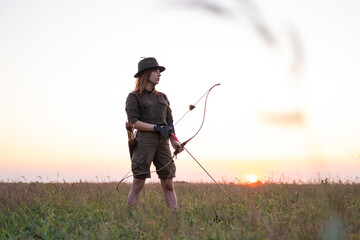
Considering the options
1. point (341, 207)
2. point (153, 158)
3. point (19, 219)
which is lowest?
point (19, 219)

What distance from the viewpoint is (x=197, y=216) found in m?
4.98

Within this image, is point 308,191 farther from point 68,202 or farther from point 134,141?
point 68,202

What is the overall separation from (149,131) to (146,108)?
1.09ft

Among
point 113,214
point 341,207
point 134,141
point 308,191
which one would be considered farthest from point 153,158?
point 308,191

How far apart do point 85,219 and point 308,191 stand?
428 cm

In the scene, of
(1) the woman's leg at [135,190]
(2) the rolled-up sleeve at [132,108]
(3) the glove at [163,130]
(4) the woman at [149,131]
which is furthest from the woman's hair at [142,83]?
(1) the woman's leg at [135,190]

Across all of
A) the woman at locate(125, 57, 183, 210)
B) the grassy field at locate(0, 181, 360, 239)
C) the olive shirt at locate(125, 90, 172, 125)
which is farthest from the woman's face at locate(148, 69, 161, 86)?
the grassy field at locate(0, 181, 360, 239)

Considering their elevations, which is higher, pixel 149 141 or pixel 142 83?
pixel 142 83

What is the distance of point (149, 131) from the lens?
17.8 ft

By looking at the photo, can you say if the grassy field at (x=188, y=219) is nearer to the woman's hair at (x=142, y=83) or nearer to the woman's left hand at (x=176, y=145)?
the woman's left hand at (x=176, y=145)

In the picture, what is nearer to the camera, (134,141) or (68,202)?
(134,141)

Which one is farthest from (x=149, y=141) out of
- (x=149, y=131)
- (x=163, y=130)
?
(x=163, y=130)

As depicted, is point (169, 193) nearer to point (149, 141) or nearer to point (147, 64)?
point (149, 141)

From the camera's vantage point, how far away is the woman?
5391 millimetres
